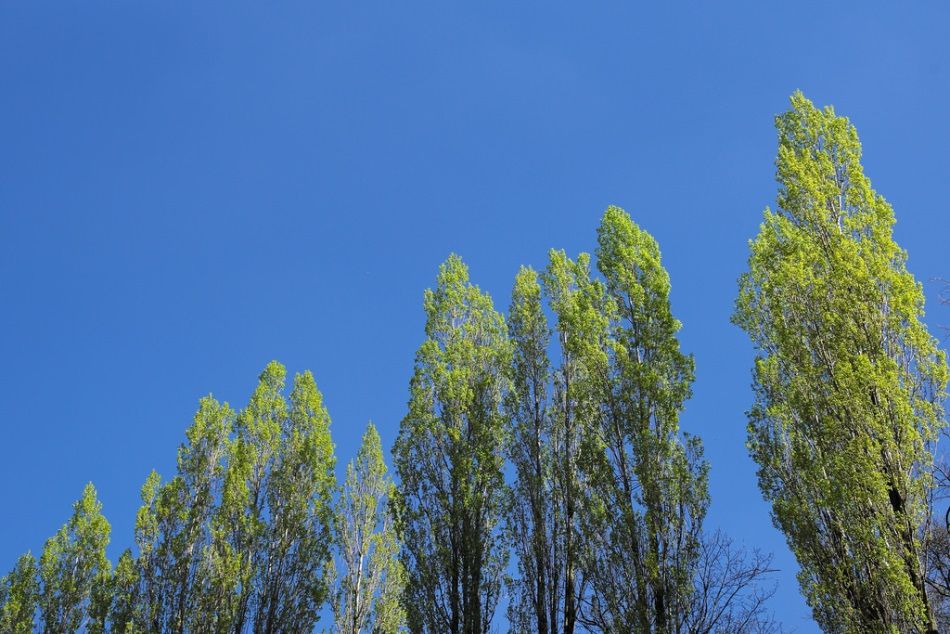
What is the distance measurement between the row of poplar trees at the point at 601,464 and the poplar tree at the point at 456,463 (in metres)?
0.04

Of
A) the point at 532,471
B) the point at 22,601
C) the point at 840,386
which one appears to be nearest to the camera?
the point at 840,386

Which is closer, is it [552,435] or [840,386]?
[840,386]

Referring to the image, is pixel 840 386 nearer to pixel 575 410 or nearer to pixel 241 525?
pixel 575 410

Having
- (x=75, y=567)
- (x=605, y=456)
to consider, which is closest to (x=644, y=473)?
(x=605, y=456)

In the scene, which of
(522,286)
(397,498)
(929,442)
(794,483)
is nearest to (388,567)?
(397,498)

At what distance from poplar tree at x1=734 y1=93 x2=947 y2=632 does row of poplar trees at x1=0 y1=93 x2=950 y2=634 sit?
0.04m

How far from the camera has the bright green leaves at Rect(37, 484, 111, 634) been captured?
2120 cm

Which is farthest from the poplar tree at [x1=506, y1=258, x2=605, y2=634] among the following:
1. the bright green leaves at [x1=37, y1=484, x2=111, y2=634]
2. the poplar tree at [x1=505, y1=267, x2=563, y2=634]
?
the bright green leaves at [x1=37, y1=484, x2=111, y2=634]

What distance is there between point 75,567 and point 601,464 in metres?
16.2

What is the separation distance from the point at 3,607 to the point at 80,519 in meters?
2.90

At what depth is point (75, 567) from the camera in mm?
21938

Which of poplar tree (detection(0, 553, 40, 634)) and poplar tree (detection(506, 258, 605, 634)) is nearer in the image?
poplar tree (detection(506, 258, 605, 634))

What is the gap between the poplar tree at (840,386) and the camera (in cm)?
1048

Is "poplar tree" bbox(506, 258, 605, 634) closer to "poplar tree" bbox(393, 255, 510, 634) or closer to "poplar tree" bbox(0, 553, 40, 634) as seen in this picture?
"poplar tree" bbox(393, 255, 510, 634)
